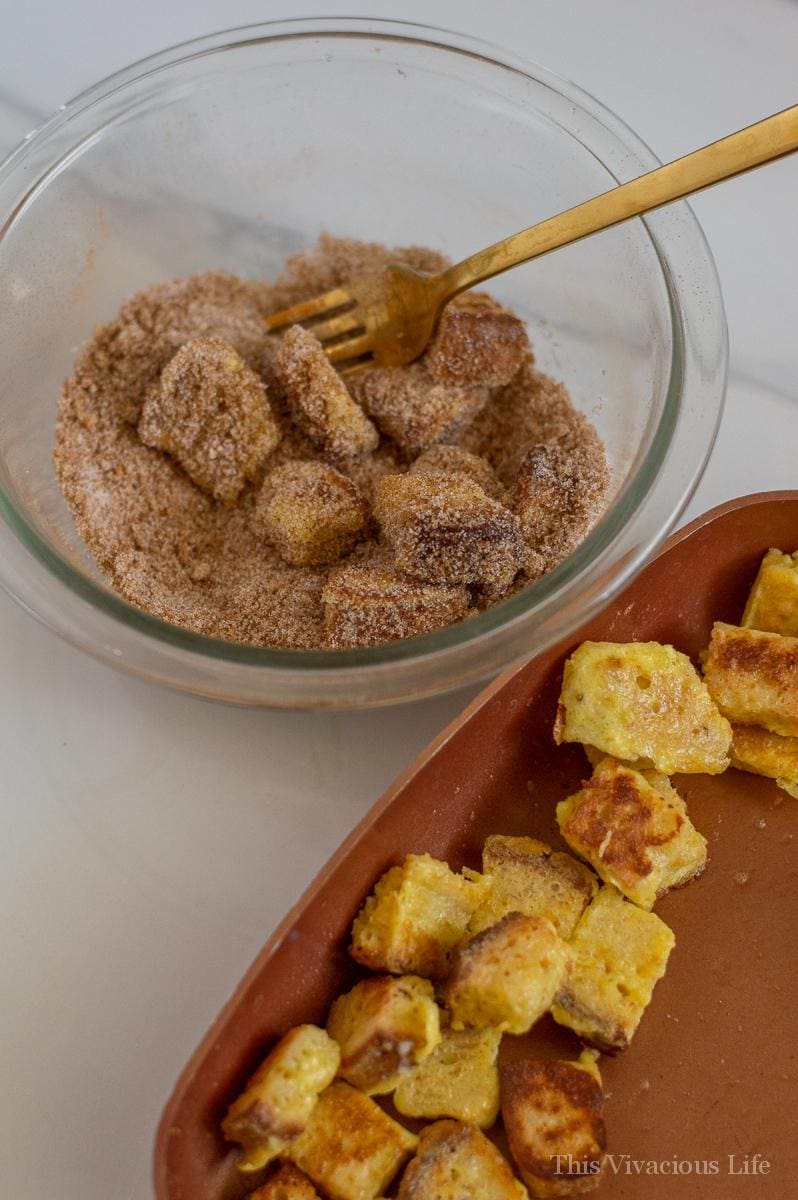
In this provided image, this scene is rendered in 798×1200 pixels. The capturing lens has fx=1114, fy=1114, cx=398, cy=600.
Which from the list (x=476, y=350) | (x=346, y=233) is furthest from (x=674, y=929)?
(x=346, y=233)

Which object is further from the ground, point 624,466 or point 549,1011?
point 624,466

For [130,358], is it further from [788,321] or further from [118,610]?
[788,321]

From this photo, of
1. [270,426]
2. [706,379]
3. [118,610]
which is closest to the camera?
[118,610]

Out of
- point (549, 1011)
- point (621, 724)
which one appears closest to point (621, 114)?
point (621, 724)

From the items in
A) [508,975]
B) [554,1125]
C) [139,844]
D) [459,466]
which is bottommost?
[554,1125]

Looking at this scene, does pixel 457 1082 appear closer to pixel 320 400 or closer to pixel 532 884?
pixel 532 884

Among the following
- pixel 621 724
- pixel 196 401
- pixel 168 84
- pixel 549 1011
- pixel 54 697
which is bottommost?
pixel 549 1011
